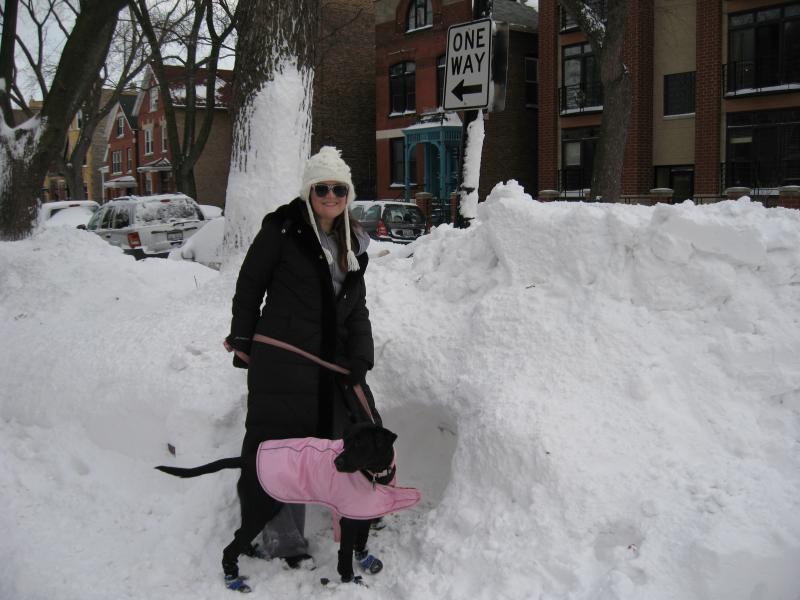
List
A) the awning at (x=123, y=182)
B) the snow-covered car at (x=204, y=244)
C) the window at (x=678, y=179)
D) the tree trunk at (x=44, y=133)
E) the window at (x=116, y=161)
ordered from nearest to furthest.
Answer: the tree trunk at (x=44, y=133)
the snow-covered car at (x=204, y=244)
the window at (x=678, y=179)
the awning at (x=123, y=182)
the window at (x=116, y=161)

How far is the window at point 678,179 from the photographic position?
23.9 m

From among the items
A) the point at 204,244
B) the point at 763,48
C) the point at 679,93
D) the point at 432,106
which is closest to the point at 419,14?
the point at 432,106

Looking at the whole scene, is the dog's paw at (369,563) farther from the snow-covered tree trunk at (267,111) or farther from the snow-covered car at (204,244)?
the snow-covered car at (204,244)

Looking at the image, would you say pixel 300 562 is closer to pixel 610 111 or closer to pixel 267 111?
pixel 267 111

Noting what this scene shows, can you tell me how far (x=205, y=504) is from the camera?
420 cm

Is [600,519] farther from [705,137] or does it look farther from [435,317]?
[705,137]

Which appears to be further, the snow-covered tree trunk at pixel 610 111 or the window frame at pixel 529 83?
the window frame at pixel 529 83

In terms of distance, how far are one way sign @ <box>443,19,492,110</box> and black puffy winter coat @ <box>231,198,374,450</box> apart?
3357 millimetres

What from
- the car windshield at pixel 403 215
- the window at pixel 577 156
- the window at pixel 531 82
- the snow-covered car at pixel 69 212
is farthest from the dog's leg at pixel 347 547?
the window at pixel 531 82

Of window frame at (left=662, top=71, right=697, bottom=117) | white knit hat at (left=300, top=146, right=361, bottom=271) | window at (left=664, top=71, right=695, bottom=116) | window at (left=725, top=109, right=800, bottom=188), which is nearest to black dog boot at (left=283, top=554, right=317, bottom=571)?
white knit hat at (left=300, top=146, right=361, bottom=271)

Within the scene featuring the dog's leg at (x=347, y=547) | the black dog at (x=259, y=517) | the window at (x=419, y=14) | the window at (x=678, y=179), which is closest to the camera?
the black dog at (x=259, y=517)

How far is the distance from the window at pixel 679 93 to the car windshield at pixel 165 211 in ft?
52.4

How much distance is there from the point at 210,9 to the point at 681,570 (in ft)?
71.5

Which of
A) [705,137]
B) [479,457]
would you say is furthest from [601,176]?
[705,137]
